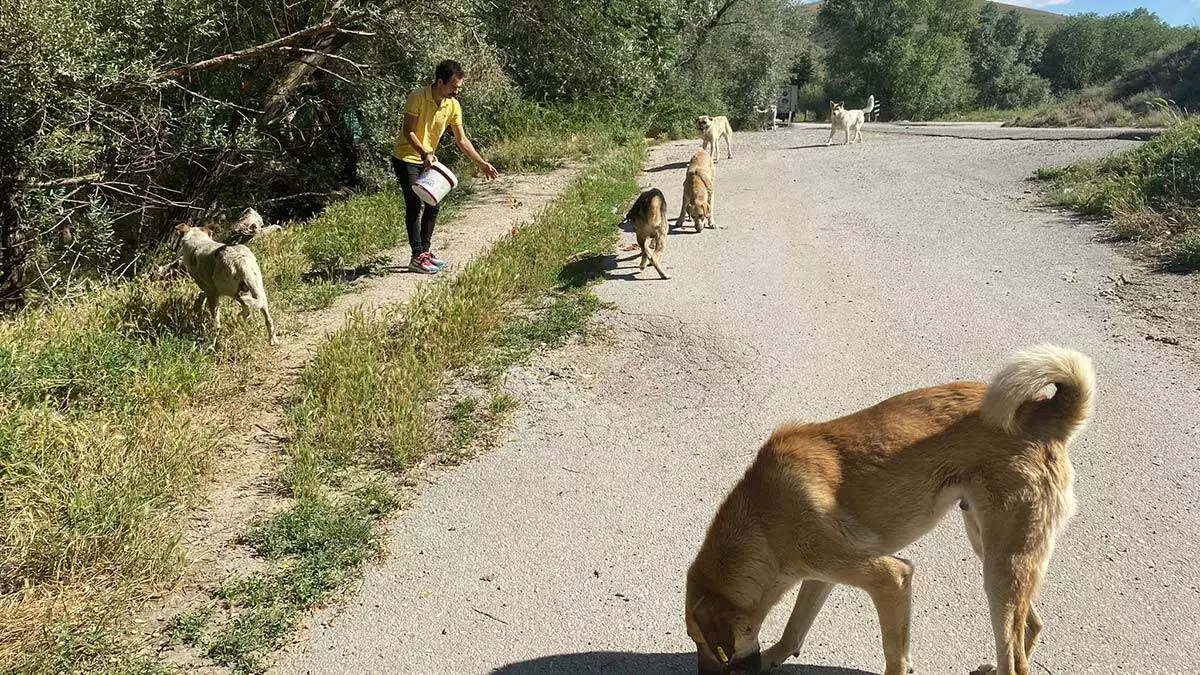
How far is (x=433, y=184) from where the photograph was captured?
7816 mm

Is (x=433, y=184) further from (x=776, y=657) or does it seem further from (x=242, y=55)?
(x=776, y=657)

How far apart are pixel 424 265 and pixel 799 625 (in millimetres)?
6606

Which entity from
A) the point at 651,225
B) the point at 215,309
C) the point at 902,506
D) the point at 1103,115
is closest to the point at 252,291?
the point at 215,309

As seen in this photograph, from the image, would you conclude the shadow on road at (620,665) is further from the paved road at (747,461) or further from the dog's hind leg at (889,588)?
the dog's hind leg at (889,588)

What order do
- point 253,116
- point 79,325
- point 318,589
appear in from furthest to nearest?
point 253,116, point 79,325, point 318,589

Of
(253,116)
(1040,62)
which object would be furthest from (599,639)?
(1040,62)

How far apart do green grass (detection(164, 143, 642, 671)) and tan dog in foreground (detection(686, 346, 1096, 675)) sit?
195cm

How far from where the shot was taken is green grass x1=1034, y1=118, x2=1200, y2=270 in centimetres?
835

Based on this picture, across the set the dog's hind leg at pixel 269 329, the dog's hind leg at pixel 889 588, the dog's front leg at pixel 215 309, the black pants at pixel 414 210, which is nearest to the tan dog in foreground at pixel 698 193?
the black pants at pixel 414 210

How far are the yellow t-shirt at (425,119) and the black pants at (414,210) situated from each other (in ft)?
0.29

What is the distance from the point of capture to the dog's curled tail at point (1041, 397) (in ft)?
8.07

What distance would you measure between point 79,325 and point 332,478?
3.41 meters

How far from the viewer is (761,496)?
275 cm

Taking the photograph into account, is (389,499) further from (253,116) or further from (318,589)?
(253,116)
